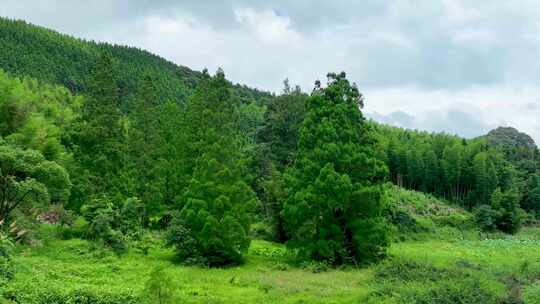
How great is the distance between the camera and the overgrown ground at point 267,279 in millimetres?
23938

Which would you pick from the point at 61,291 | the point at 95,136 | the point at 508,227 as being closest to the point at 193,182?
the point at 95,136

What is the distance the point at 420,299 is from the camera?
24.0 meters

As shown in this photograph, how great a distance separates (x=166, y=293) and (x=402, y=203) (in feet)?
180

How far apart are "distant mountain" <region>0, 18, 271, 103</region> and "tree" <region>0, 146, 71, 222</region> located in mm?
104724

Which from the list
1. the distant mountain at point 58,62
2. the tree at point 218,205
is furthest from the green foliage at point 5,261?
the distant mountain at point 58,62

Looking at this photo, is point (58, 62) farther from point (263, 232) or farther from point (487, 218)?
point (487, 218)

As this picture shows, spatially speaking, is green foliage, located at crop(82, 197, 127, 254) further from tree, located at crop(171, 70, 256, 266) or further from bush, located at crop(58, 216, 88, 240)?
tree, located at crop(171, 70, 256, 266)

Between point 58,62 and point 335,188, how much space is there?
474 feet

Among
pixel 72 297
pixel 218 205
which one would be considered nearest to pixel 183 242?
pixel 218 205

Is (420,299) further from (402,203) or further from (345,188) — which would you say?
(402,203)

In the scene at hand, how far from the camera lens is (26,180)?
30672 mm

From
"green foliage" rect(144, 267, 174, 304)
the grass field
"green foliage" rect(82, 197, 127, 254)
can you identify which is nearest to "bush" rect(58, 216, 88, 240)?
"green foliage" rect(82, 197, 127, 254)

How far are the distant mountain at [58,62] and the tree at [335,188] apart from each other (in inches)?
4152

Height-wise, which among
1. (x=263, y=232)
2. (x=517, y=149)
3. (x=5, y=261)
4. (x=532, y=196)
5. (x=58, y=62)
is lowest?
(x=5, y=261)
